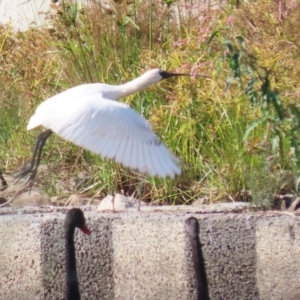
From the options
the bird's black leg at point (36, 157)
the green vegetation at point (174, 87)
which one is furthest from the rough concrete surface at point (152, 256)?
the green vegetation at point (174, 87)

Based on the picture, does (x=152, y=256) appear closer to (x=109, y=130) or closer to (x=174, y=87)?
(x=109, y=130)

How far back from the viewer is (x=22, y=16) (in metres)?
9.30

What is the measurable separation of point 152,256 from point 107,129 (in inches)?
25.7

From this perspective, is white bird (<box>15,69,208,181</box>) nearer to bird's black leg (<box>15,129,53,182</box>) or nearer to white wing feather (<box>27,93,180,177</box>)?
white wing feather (<box>27,93,180,177</box>)

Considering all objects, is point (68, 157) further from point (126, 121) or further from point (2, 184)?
point (126, 121)

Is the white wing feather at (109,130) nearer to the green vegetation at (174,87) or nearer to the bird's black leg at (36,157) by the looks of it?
the bird's black leg at (36,157)

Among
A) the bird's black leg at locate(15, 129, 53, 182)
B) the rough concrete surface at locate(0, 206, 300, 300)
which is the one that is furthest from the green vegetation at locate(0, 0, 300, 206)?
the bird's black leg at locate(15, 129, 53, 182)

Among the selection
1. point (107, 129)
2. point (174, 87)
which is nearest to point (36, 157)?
point (107, 129)

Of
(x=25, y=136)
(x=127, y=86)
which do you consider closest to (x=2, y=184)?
(x=25, y=136)

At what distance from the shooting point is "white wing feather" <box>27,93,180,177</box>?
4.91m

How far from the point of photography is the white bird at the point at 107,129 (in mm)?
4906

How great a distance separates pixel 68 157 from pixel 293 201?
1801 millimetres

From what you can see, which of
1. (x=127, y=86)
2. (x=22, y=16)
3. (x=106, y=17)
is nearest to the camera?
(x=127, y=86)

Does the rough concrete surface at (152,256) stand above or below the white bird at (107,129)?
below
